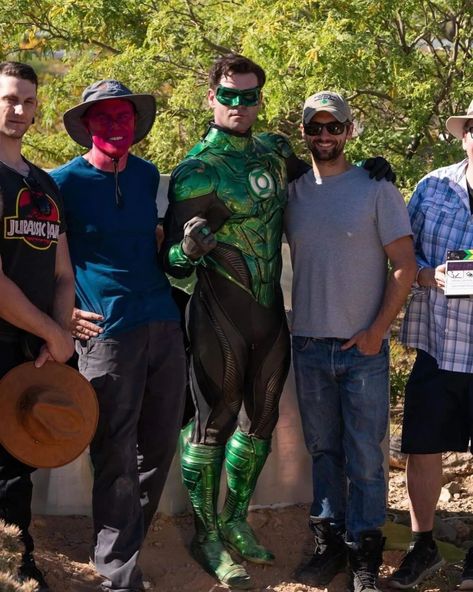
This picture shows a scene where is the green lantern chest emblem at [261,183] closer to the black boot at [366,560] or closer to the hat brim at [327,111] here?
the hat brim at [327,111]

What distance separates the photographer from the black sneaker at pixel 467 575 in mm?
5441

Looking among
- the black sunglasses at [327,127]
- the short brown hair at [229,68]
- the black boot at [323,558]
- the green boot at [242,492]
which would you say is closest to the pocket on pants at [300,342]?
the green boot at [242,492]

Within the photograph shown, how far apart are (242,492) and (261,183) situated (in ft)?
4.71

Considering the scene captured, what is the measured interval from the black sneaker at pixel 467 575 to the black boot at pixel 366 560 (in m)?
0.45

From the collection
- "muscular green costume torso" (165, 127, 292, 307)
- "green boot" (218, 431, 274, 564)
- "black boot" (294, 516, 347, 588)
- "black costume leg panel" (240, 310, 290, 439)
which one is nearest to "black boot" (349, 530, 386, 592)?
"black boot" (294, 516, 347, 588)

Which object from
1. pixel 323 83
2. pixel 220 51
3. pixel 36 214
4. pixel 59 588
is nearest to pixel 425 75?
pixel 323 83

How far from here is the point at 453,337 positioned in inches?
208

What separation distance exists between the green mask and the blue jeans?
1086mm

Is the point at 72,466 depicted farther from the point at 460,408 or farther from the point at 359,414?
the point at 460,408

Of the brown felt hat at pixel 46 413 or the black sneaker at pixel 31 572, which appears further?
the black sneaker at pixel 31 572

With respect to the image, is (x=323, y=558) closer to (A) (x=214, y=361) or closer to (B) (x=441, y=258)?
(A) (x=214, y=361)

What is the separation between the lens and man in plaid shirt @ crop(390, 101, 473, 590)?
17.3 feet

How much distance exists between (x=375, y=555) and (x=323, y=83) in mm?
2769

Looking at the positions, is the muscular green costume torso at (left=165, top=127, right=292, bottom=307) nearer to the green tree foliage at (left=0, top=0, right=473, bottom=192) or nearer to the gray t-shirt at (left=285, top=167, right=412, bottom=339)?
the gray t-shirt at (left=285, top=167, right=412, bottom=339)
